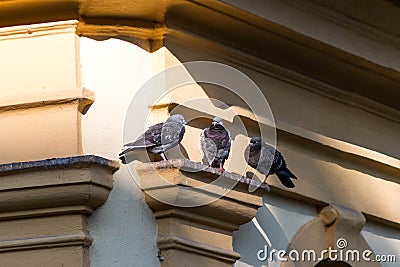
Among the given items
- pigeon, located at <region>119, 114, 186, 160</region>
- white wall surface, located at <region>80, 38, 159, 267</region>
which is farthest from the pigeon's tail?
white wall surface, located at <region>80, 38, 159, 267</region>

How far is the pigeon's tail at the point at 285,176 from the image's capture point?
818 centimetres

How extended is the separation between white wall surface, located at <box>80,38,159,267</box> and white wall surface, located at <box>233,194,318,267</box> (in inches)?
26.6

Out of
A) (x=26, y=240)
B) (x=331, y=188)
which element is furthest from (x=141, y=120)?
(x=331, y=188)

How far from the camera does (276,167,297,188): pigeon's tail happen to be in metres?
8.18

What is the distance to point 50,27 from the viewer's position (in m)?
7.86

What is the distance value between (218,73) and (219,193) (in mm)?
819

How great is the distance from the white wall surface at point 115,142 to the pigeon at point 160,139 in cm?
12

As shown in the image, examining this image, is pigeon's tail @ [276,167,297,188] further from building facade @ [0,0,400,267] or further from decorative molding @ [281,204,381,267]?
decorative molding @ [281,204,381,267]

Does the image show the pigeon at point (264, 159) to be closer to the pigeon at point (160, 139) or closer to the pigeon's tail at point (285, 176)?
the pigeon's tail at point (285, 176)

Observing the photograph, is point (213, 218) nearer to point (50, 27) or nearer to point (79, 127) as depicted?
point (79, 127)

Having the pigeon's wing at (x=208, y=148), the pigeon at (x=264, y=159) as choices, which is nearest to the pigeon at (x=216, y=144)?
the pigeon's wing at (x=208, y=148)

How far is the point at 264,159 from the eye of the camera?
8.16m

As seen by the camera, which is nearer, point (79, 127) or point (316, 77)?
point (79, 127)

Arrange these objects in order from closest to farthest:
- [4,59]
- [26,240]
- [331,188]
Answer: [26,240], [4,59], [331,188]
